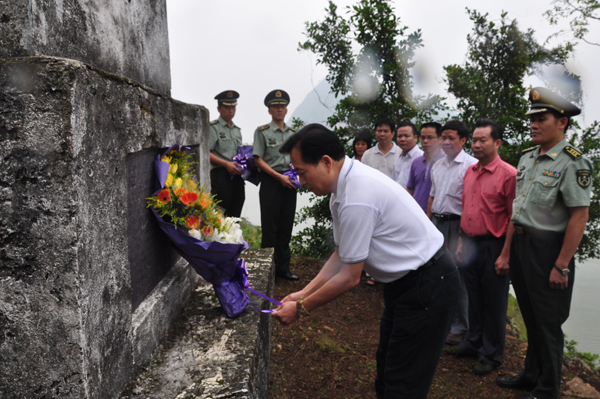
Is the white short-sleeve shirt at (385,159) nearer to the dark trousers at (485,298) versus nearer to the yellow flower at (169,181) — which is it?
the dark trousers at (485,298)

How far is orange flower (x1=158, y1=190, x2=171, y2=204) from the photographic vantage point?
7.51 feet

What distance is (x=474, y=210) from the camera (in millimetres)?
3525

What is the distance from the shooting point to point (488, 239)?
348cm

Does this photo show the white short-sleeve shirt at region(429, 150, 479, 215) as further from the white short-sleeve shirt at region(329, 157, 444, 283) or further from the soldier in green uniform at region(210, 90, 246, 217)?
the soldier in green uniform at region(210, 90, 246, 217)

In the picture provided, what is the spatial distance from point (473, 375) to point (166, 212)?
2862 millimetres

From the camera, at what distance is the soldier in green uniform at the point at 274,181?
500 cm

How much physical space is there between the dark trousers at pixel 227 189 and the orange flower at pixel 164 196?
273 cm

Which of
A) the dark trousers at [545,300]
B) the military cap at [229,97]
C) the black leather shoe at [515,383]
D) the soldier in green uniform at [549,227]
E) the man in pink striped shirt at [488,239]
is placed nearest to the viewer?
the soldier in green uniform at [549,227]

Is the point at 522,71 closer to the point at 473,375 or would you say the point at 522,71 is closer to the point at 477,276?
the point at 477,276

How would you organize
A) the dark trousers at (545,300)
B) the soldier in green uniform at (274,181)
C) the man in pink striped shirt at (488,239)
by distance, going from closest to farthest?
the dark trousers at (545,300) → the man in pink striped shirt at (488,239) → the soldier in green uniform at (274,181)

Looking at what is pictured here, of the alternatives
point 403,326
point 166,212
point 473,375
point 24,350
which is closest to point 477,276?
point 473,375

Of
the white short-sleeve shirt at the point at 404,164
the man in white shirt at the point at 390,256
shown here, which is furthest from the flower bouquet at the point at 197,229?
the white short-sleeve shirt at the point at 404,164

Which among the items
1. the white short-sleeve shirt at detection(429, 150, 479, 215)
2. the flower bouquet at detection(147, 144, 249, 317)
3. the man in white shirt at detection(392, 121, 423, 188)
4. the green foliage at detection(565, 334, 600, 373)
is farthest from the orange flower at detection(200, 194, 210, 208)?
the green foliage at detection(565, 334, 600, 373)

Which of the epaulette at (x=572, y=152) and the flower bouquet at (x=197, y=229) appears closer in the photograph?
the flower bouquet at (x=197, y=229)
